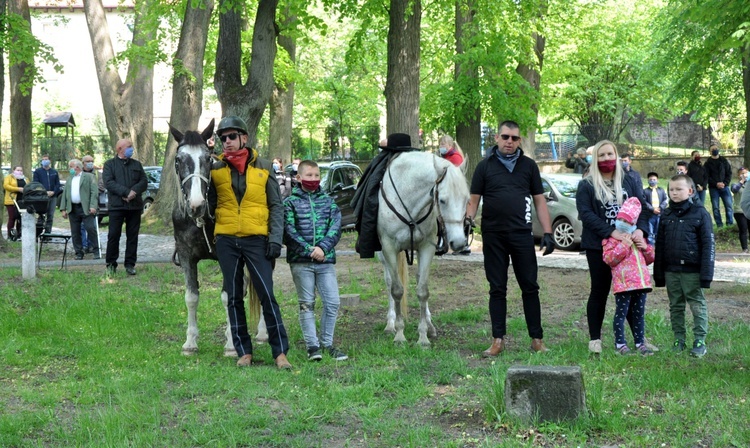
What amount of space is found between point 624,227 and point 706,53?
9.23m

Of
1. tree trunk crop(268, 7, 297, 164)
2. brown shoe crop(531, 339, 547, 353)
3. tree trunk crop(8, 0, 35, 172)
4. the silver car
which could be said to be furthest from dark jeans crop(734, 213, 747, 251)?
tree trunk crop(8, 0, 35, 172)

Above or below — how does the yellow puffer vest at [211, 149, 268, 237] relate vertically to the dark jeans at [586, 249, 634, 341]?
above

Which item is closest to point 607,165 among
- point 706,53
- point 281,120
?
point 706,53

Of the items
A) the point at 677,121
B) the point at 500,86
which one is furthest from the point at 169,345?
the point at 677,121

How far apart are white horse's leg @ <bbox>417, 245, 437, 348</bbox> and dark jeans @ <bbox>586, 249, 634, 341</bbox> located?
5.36 ft

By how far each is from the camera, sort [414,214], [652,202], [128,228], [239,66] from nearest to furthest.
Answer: [414,214] < [128,228] < [652,202] < [239,66]

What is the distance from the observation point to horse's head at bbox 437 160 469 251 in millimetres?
8695

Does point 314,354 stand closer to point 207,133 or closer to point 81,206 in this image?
point 207,133

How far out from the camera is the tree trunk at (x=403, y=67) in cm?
1672

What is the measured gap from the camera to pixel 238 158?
27.1ft

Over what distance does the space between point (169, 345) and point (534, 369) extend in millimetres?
4687

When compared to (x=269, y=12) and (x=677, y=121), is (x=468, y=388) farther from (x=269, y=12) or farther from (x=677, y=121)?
(x=677, y=121)

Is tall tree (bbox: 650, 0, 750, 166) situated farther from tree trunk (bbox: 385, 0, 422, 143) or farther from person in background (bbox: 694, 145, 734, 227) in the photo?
tree trunk (bbox: 385, 0, 422, 143)

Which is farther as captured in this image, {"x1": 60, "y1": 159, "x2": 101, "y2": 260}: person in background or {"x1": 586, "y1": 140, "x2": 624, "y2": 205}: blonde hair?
{"x1": 60, "y1": 159, "x2": 101, "y2": 260}: person in background
